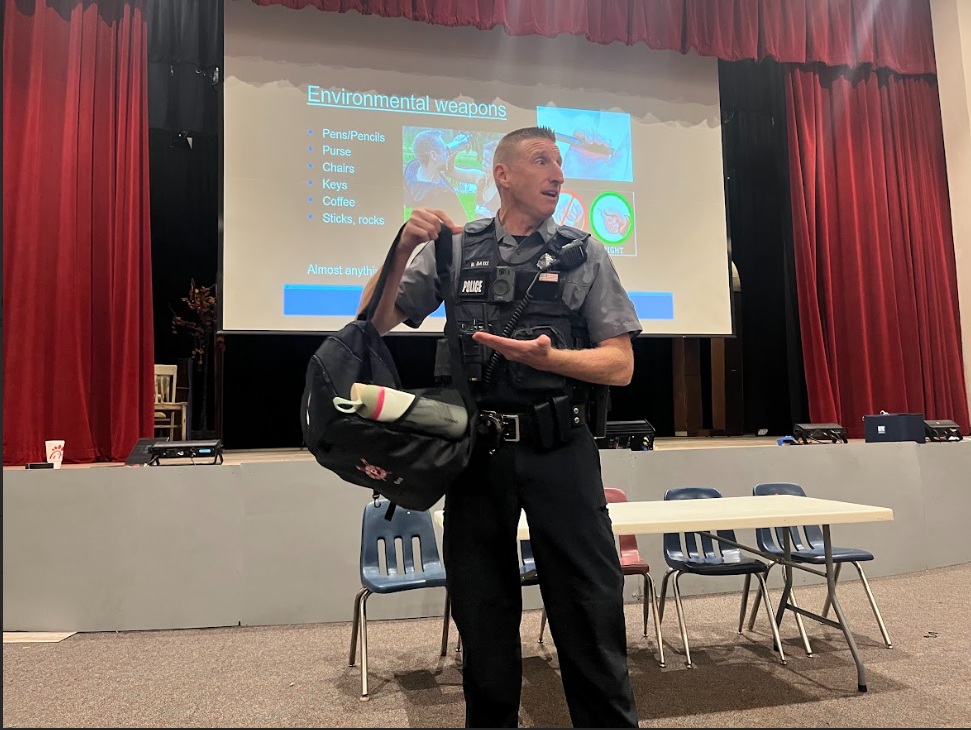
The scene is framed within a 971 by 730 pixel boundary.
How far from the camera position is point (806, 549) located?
323 centimetres

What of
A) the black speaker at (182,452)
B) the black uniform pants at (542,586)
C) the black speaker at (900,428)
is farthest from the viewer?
the black speaker at (900,428)

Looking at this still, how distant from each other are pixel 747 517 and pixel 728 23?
13.5ft

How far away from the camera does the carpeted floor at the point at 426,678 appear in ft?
7.42

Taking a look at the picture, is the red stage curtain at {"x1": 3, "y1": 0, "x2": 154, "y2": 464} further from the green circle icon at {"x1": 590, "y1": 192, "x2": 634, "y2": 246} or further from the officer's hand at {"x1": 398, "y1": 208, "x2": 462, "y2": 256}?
the officer's hand at {"x1": 398, "y1": 208, "x2": 462, "y2": 256}

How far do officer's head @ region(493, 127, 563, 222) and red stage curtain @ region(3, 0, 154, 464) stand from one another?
3.35 metres

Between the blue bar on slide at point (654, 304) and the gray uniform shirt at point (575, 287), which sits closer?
the gray uniform shirt at point (575, 287)

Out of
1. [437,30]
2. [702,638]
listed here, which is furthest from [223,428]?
[702,638]

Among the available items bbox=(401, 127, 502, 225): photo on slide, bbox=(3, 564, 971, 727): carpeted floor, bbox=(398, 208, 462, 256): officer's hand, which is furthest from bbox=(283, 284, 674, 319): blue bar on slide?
bbox=(398, 208, 462, 256): officer's hand

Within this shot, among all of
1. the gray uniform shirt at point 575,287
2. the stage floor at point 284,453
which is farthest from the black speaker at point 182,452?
the gray uniform shirt at point 575,287

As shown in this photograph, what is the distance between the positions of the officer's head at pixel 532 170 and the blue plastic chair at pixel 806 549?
1913 millimetres

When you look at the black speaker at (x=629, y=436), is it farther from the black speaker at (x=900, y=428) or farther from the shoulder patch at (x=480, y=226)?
the shoulder patch at (x=480, y=226)

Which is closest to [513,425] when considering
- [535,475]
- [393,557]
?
[535,475]

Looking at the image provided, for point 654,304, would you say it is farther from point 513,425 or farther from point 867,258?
point 513,425

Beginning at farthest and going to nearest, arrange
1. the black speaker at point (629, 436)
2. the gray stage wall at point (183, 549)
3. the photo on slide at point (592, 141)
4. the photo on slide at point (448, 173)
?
1. the photo on slide at point (592, 141)
2. the photo on slide at point (448, 173)
3. the black speaker at point (629, 436)
4. the gray stage wall at point (183, 549)
